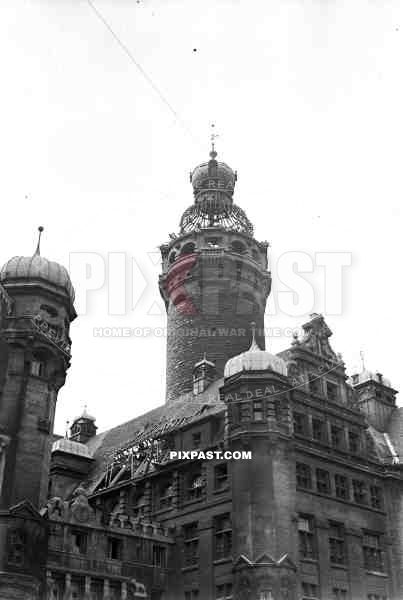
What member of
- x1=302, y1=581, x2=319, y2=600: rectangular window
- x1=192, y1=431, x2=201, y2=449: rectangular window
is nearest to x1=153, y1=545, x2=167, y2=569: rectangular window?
x1=192, y1=431, x2=201, y2=449: rectangular window

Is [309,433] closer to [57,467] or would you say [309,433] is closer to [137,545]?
[137,545]

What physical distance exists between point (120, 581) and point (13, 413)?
13.6 metres

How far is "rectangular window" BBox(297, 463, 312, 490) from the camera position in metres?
55.4

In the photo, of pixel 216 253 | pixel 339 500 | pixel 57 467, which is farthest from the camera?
pixel 216 253

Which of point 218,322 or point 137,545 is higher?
point 218,322

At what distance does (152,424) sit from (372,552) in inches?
860

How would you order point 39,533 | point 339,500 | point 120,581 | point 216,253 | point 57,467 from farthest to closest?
point 216,253 < point 57,467 < point 339,500 < point 120,581 < point 39,533

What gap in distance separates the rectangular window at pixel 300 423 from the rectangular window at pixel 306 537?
6264 mm

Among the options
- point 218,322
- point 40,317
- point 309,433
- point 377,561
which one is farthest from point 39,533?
point 218,322

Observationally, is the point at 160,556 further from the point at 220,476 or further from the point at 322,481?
the point at 322,481

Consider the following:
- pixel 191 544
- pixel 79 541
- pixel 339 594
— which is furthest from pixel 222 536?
pixel 79 541

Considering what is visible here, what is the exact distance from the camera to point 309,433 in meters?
57.8

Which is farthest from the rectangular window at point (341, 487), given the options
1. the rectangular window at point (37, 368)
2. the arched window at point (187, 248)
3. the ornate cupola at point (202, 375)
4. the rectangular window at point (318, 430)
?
the arched window at point (187, 248)

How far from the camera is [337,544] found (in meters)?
56.1
